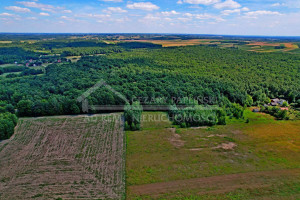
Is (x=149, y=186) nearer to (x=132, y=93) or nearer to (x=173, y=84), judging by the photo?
(x=132, y=93)

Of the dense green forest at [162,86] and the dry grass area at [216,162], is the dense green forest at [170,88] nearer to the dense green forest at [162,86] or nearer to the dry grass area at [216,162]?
the dense green forest at [162,86]

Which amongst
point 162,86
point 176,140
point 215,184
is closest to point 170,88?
point 162,86

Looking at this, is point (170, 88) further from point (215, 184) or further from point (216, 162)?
point (215, 184)

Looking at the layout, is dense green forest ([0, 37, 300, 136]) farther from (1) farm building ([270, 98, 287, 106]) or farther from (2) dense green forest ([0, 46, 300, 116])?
(1) farm building ([270, 98, 287, 106])

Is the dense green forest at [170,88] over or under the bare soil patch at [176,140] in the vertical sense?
over

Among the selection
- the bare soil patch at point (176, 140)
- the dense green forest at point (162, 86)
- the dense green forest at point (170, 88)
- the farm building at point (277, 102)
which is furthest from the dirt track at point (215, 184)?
the farm building at point (277, 102)

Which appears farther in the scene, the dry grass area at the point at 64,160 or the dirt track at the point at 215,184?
the dirt track at the point at 215,184
